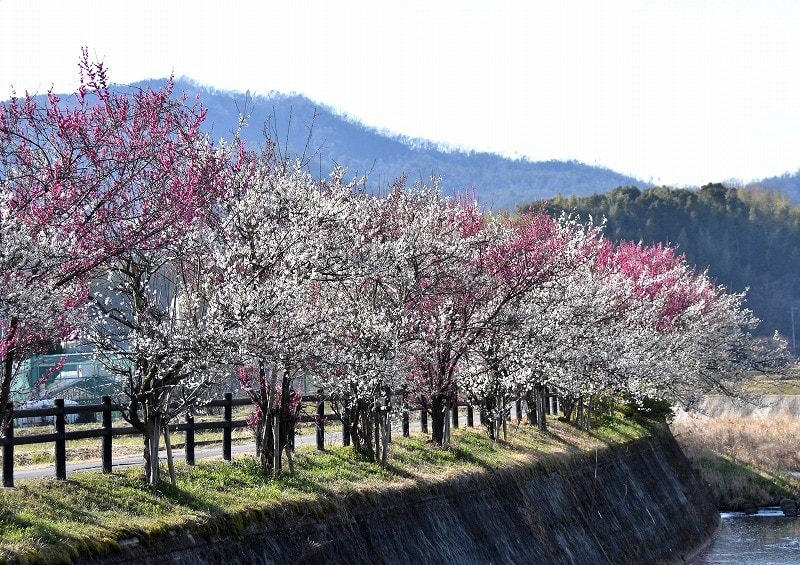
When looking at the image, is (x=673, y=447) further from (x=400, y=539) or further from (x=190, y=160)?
(x=190, y=160)

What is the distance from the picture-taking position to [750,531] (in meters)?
44.1

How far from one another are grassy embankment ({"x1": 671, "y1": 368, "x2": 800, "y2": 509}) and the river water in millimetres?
1346

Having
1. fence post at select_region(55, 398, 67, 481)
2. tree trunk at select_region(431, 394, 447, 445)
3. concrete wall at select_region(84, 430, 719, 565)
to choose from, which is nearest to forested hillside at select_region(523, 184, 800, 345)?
concrete wall at select_region(84, 430, 719, 565)

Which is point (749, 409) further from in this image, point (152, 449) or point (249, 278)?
point (152, 449)

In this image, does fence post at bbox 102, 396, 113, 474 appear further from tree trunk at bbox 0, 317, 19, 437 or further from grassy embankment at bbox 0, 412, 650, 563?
tree trunk at bbox 0, 317, 19, 437

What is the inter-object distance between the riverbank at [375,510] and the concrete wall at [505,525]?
3cm

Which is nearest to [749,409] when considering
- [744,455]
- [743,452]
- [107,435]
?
[743,452]

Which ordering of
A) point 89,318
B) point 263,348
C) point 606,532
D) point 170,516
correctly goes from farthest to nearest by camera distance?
point 606,532 < point 263,348 < point 89,318 < point 170,516

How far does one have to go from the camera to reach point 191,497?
16688mm

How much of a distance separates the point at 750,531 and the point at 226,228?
3203 centimetres

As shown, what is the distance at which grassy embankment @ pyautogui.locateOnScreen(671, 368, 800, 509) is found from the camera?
5075 cm

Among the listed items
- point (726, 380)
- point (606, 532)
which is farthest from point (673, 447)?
point (606, 532)

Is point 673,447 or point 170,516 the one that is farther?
point 673,447

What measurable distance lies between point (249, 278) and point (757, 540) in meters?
29.7
